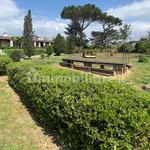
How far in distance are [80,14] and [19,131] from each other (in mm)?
34719

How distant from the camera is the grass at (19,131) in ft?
9.14

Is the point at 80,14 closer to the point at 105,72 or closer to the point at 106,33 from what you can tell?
the point at 106,33

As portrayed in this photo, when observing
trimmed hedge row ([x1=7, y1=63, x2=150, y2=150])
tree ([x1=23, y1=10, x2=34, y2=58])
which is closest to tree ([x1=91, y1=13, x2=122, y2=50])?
tree ([x1=23, y1=10, x2=34, y2=58])

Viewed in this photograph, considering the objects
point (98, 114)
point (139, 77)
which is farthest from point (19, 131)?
point (139, 77)

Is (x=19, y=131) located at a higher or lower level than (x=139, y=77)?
lower

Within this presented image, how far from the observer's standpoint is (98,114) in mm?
1939

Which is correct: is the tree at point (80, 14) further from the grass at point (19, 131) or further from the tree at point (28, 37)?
the grass at point (19, 131)

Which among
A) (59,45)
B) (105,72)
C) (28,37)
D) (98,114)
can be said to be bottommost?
(105,72)

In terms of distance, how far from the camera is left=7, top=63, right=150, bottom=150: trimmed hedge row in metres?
1.76

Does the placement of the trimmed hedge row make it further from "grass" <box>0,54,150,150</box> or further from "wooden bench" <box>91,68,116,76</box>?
"wooden bench" <box>91,68,116,76</box>

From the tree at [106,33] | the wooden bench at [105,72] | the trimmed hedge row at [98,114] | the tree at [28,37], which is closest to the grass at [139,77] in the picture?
the wooden bench at [105,72]

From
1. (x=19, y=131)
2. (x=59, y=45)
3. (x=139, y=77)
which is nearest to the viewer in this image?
(x=19, y=131)

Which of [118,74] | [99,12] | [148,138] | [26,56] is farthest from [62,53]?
[148,138]

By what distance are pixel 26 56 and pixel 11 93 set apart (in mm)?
15121
